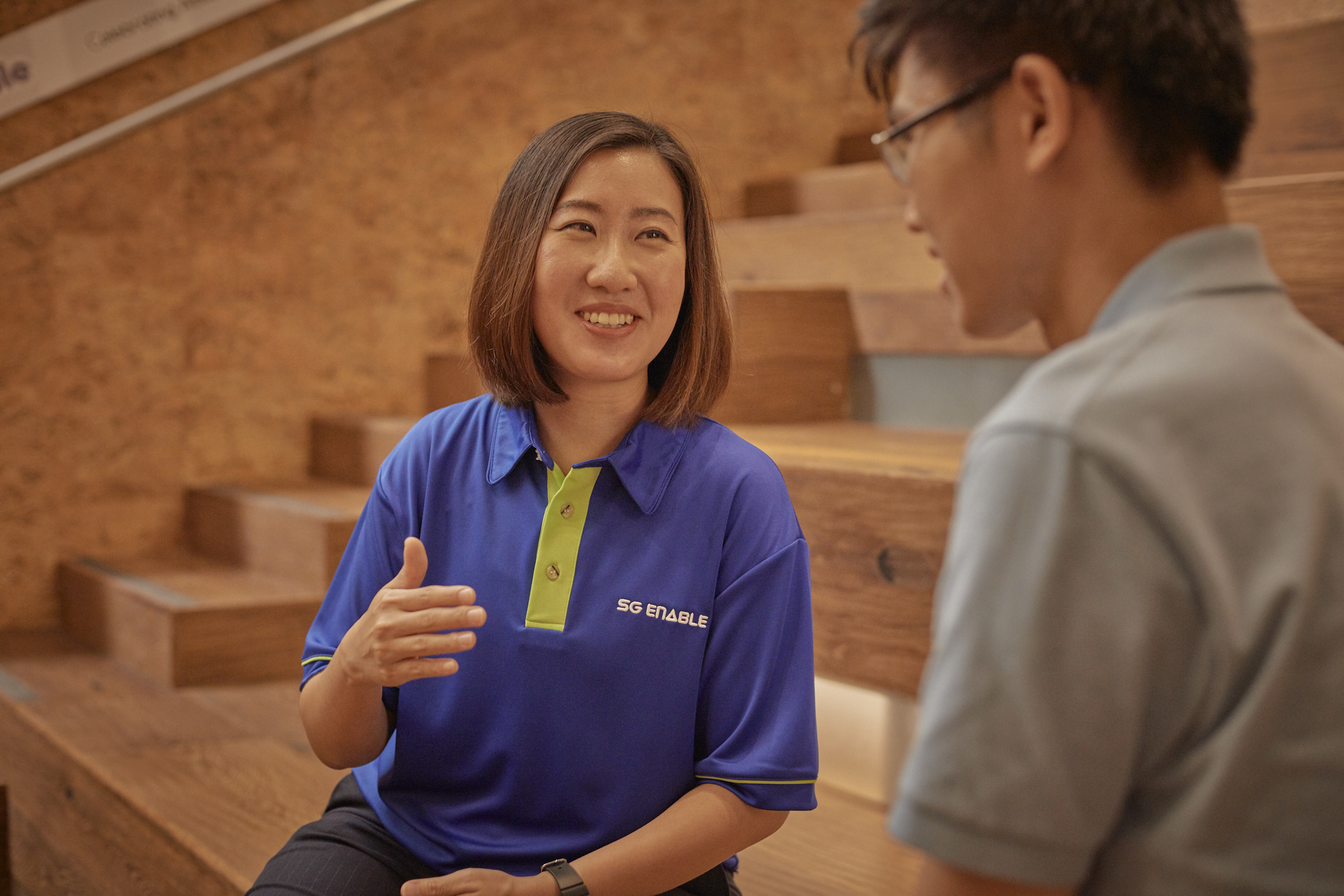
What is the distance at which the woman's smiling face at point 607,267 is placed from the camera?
1162 millimetres

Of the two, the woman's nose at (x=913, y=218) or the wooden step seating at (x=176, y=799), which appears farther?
the wooden step seating at (x=176, y=799)

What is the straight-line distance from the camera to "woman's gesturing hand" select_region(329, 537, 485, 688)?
935 millimetres

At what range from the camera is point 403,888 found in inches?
38.4

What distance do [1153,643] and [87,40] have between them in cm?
311

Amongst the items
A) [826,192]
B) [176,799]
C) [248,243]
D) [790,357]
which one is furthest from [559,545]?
[826,192]

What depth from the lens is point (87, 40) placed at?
2.85m

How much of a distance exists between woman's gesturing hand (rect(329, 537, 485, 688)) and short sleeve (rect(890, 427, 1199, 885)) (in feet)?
1.63

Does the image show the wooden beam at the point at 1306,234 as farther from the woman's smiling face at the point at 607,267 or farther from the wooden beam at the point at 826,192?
the wooden beam at the point at 826,192

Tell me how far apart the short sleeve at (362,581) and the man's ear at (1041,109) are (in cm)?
76

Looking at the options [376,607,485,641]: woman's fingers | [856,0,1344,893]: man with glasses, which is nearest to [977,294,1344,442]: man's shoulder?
[856,0,1344,893]: man with glasses

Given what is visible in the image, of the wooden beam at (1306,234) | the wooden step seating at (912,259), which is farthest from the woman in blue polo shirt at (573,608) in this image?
the wooden beam at (1306,234)

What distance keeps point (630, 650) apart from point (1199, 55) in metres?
0.71

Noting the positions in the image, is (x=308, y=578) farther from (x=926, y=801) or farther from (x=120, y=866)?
(x=926, y=801)

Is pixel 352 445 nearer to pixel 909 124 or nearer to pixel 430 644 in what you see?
pixel 430 644
